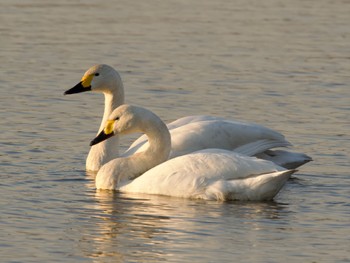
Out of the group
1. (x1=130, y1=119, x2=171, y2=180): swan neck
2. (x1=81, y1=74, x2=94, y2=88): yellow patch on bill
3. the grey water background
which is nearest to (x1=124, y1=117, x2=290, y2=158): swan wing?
(x1=130, y1=119, x2=171, y2=180): swan neck

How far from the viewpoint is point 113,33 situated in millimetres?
21641

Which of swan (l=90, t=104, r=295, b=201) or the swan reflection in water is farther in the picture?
swan (l=90, t=104, r=295, b=201)

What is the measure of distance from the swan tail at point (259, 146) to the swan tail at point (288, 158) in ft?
0.64

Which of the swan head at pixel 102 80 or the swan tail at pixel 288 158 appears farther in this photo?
the swan head at pixel 102 80

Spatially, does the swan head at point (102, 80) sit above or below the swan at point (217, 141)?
above

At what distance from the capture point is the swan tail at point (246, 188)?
465 inches

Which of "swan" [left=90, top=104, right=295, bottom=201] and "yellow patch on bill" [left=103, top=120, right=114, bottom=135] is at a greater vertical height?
"yellow patch on bill" [left=103, top=120, right=114, bottom=135]

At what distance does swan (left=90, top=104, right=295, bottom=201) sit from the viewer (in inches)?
467

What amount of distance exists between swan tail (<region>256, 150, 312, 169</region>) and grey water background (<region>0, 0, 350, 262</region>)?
166 mm

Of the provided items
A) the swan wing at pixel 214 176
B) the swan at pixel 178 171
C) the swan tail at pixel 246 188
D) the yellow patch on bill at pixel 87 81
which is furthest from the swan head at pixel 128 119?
the yellow patch on bill at pixel 87 81

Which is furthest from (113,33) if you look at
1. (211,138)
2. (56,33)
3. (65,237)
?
(65,237)

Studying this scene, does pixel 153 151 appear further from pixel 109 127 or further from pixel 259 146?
pixel 259 146

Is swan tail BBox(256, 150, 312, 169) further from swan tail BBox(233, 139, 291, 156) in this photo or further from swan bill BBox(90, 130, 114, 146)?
swan bill BBox(90, 130, 114, 146)

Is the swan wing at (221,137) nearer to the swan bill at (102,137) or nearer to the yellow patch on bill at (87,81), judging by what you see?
the swan bill at (102,137)
